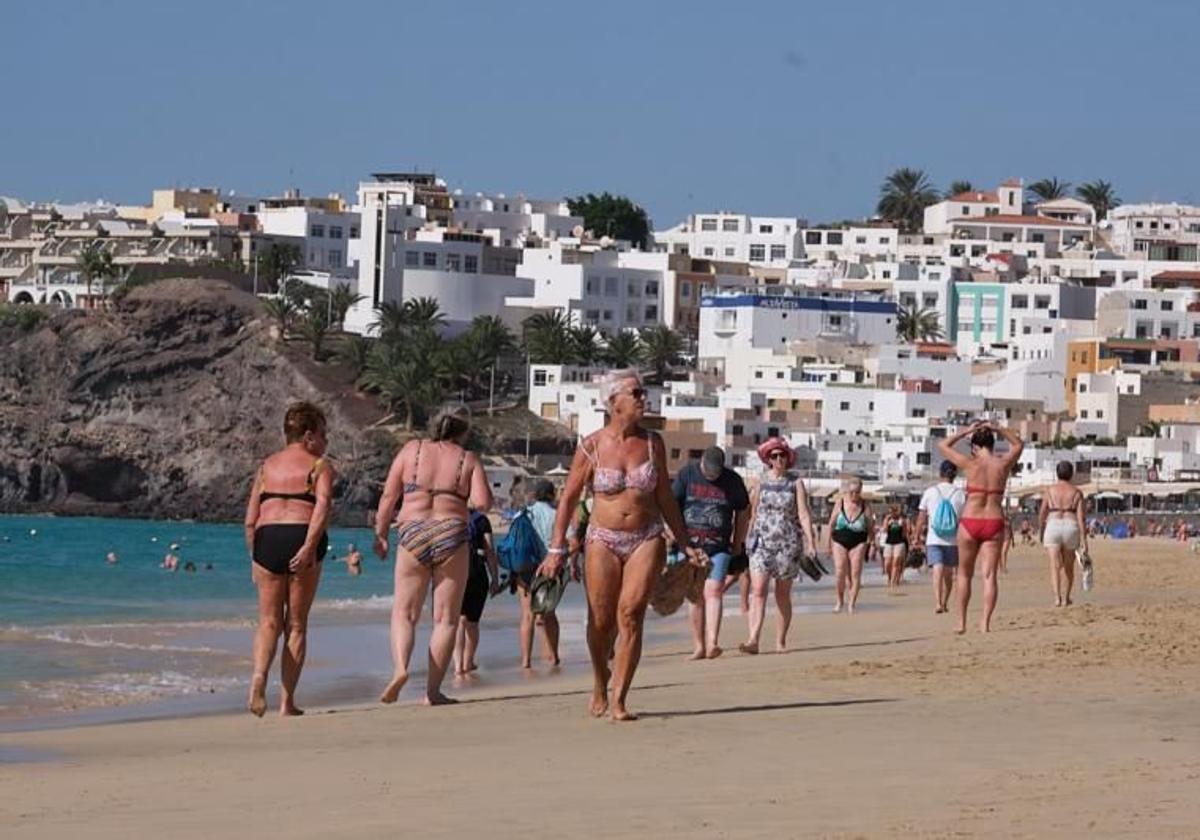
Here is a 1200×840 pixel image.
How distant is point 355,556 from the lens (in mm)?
23547

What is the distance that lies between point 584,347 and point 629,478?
4003 inches

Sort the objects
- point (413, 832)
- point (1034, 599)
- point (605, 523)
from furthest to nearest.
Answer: point (1034, 599)
point (605, 523)
point (413, 832)

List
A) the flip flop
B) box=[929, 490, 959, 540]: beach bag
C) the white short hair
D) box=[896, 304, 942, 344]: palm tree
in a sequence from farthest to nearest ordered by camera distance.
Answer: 1. box=[896, 304, 942, 344]: palm tree
2. box=[929, 490, 959, 540]: beach bag
3. the flip flop
4. the white short hair

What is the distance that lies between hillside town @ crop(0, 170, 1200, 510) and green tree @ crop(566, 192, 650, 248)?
2.15 feet

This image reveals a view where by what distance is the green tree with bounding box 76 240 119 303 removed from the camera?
12244 centimetres

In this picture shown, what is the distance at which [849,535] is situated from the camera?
71.5ft

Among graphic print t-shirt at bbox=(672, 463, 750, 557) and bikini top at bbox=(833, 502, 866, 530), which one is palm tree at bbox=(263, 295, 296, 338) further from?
graphic print t-shirt at bbox=(672, 463, 750, 557)

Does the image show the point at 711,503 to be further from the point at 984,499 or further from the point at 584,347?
the point at 584,347

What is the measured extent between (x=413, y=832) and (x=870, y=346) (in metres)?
103

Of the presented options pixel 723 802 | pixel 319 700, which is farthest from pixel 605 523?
pixel 319 700

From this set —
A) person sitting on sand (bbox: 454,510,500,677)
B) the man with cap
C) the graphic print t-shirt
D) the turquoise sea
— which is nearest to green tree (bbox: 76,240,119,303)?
the turquoise sea

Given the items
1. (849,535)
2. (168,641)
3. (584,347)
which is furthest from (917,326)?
(849,535)

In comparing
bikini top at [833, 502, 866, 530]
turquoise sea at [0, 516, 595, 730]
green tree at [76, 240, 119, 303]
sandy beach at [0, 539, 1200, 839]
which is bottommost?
turquoise sea at [0, 516, 595, 730]

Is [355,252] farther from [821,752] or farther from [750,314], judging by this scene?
[821,752]
